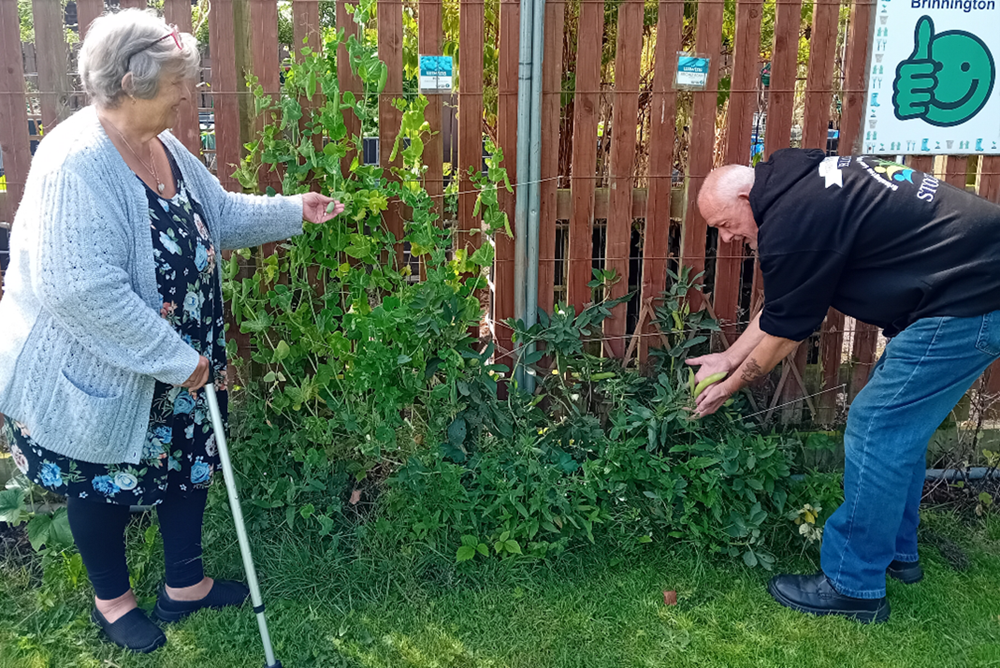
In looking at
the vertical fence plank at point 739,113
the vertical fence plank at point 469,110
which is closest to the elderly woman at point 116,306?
the vertical fence plank at point 469,110

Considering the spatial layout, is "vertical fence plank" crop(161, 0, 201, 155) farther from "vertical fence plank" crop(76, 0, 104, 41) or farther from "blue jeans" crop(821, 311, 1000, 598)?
"blue jeans" crop(821, 311, 1000, 598)

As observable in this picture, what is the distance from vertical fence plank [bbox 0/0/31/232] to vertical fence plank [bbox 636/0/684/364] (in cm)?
243

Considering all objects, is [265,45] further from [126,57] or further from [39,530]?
[39,530]

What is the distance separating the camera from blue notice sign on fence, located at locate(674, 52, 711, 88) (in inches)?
133

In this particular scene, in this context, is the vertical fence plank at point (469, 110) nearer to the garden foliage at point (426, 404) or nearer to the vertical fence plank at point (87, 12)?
the garden foliage at point (426, 404)

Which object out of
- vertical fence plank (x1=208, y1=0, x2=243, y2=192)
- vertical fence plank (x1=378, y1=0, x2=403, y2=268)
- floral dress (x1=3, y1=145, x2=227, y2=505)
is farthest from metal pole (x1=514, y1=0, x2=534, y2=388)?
floral dress (x1=3, y1=145, x2=227, y2=505)

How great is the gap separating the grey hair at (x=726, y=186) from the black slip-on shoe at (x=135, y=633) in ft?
7.98

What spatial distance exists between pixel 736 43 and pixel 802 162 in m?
0.78

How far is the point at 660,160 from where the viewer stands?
3.47m

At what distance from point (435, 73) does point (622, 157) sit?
0.82 meters

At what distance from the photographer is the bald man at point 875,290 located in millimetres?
2760

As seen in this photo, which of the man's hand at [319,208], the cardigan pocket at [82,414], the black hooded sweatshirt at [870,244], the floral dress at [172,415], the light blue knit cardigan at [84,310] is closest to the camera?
the light blue knit cardigan at [84,310]


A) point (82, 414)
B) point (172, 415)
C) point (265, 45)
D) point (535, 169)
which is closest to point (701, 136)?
point (535, 169)

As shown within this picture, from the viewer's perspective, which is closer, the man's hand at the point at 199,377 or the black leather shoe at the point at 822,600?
the man's hand at the point at 199,377
